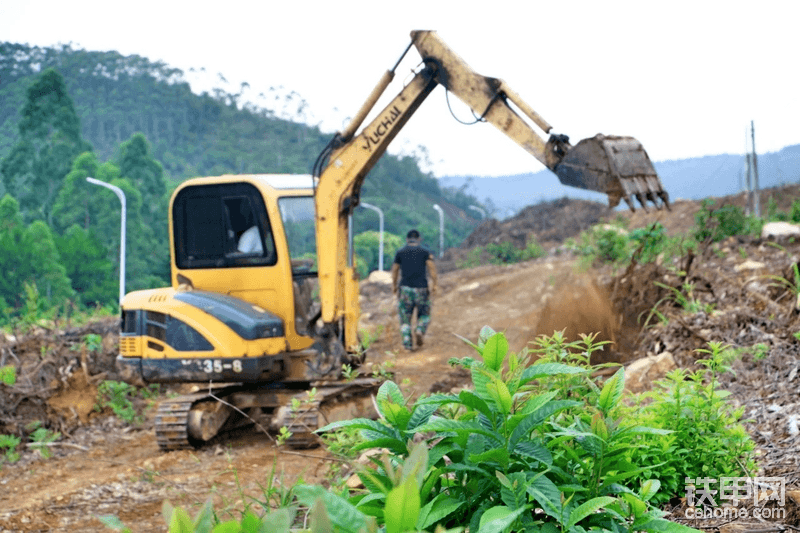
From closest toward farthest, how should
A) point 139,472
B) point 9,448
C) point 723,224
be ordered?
point 139,472, point 9,448, point 723,224

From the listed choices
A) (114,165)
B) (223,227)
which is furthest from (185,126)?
(223,227)

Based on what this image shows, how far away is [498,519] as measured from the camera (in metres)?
2.05

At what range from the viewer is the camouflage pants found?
13016mm

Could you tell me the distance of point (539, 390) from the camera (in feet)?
9.71

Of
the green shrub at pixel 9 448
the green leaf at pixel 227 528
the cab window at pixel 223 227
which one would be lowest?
the green shrub at pixel 9 448

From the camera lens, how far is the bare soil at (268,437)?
16.6 feet

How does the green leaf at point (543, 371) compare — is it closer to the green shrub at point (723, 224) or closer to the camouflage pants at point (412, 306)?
the camouflage pants at point (412, 306)

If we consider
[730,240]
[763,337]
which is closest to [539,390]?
[763,337]

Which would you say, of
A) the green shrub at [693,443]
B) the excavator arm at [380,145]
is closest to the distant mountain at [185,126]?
the excavator arm at [380,145]

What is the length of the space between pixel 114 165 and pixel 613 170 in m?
53.3

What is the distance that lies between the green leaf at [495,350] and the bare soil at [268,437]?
0.45ft

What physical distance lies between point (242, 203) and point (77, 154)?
2017 inches

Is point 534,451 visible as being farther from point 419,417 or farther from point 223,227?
point 223,227

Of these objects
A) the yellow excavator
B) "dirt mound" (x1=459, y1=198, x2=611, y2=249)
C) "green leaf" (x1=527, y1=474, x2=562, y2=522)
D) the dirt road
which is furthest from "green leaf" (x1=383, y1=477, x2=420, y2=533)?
"dirt mound" (x1=459, y1=198, x2=611, y2=249)
